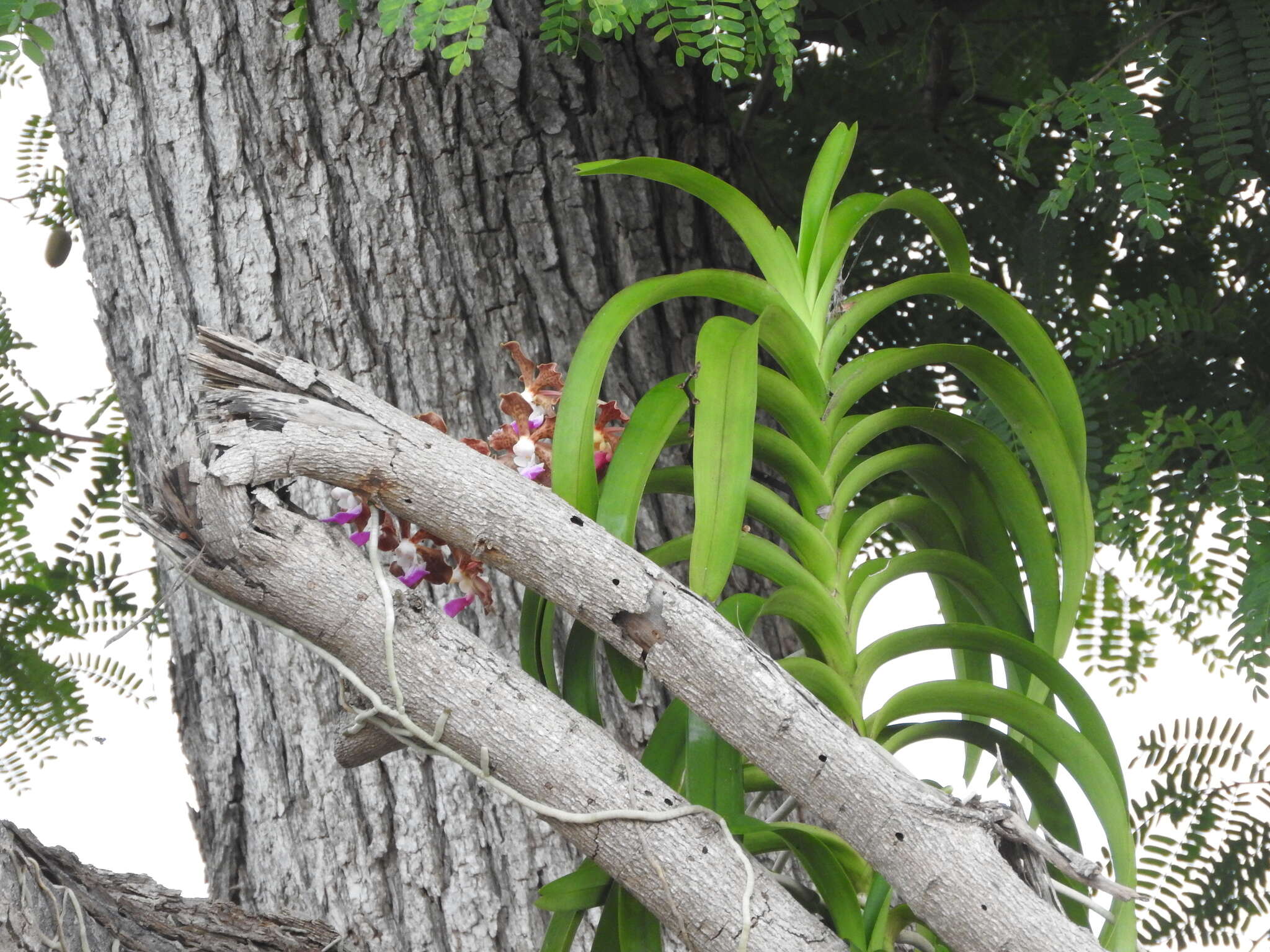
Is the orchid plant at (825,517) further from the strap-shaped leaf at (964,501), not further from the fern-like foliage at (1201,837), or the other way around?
the fern-like foliage at (1201,837)

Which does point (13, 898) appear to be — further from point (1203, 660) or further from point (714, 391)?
point (1203, 660)

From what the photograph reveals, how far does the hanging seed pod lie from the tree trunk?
1.77ft

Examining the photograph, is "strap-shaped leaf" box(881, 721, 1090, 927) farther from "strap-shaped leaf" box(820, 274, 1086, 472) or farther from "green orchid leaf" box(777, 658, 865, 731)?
"strap-shaped leaf" box(820, 274, 1086, 472)

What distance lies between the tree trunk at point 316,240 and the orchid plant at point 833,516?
0.97 ft

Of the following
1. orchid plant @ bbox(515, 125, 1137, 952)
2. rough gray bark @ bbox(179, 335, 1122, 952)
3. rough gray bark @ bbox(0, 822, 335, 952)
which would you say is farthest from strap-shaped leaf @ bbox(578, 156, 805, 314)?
rough gray bark @ bbox(0, 822, 335, 952)

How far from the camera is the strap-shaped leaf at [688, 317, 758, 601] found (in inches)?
21.6

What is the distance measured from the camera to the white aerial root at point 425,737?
53 centimetres

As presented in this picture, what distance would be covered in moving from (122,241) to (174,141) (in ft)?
0.36

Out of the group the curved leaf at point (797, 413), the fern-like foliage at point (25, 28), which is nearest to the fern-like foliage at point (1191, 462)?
the curved leaf at point (797, 413)

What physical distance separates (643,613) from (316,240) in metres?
0.59

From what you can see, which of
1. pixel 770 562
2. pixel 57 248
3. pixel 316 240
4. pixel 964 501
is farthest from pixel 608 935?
pixel 57 248

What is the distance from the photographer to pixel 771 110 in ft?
4.44

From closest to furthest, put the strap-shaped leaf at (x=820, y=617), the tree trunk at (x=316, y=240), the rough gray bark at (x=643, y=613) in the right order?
the rough gray bark at (x=643, y=613) < the strap-shaped leaf at (x=820, y=617) < the tree trunk at (x=316, y=240)

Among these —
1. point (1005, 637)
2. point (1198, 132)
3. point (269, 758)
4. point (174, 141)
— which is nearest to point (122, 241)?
point (174, 141)
